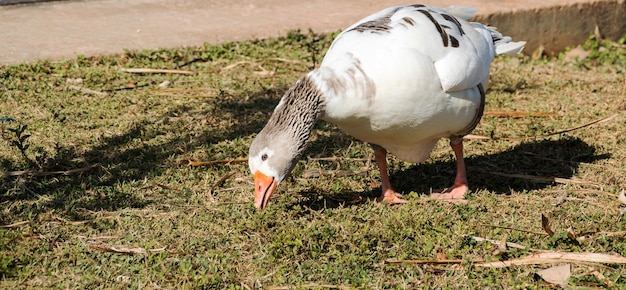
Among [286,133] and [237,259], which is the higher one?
[286,133]

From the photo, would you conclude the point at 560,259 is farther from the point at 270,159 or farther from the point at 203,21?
the point at 203,21

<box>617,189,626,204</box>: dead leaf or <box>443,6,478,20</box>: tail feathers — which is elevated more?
<box>443,6,478,20</box>: tail feathers

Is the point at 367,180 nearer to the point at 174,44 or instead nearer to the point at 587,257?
the point at 587,257

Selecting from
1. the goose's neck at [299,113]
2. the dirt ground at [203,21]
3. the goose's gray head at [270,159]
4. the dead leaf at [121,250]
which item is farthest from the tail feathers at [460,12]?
the dirt ground at [203,21]

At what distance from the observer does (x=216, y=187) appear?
5.30m

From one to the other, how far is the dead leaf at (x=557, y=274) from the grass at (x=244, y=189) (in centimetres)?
6

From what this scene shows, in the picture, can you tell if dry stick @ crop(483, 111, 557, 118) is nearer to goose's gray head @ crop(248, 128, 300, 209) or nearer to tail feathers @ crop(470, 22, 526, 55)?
tail feathers @ crop(470, 22, 526, 55)

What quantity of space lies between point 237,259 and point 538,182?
2.22 m

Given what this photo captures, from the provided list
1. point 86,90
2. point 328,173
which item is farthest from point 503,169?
point 86,90

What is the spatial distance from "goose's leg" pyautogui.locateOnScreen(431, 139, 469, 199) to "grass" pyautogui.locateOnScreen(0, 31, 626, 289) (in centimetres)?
9

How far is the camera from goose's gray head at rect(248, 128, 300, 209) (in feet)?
14.6

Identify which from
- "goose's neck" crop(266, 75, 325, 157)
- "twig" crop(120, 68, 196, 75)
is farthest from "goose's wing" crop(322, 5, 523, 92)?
"twig" crop(120, 68, 196, 75)

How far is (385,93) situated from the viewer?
440 centimetres

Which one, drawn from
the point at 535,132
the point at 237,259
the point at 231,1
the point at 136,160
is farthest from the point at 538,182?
the point at 231,1
